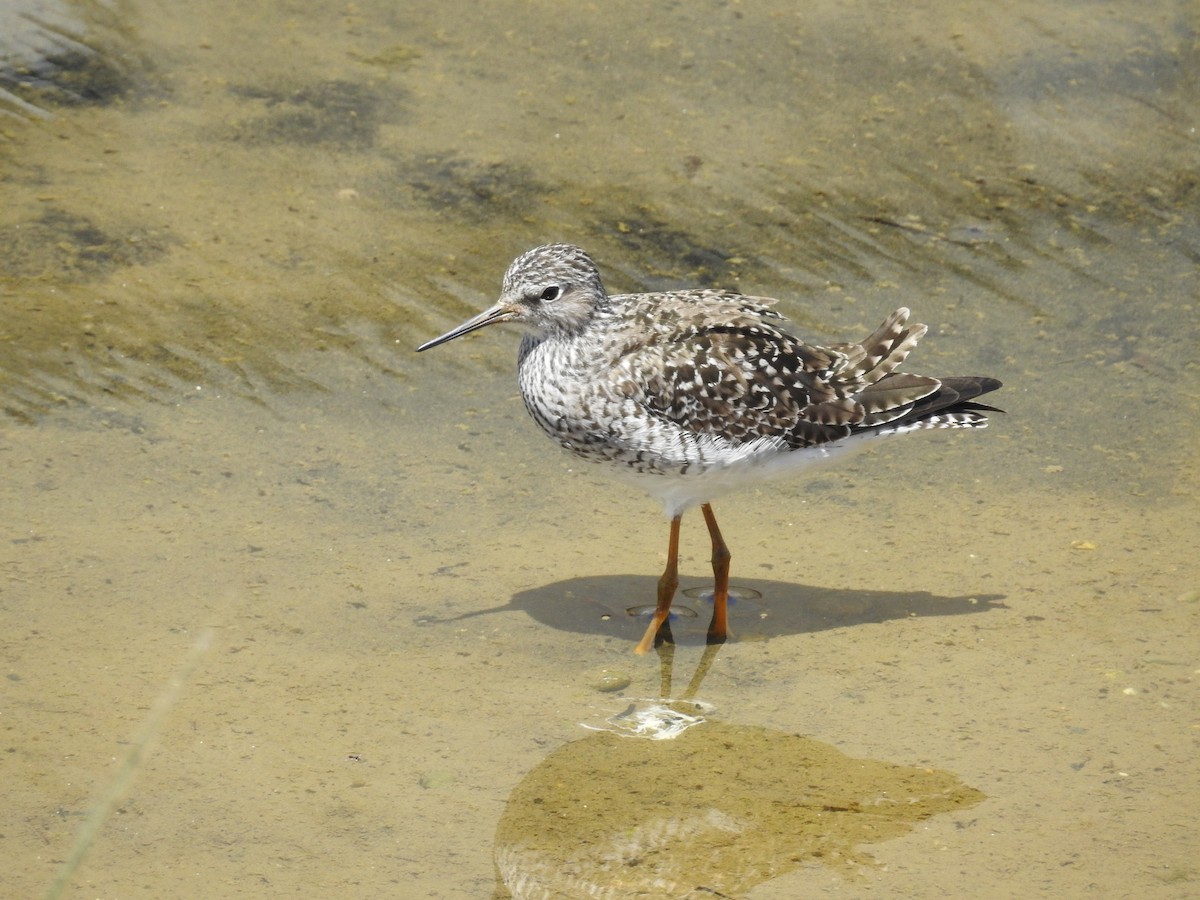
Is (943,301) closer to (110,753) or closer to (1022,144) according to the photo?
(1022,144)

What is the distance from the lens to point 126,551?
22.2 ft

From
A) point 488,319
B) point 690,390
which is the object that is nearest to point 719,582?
point 690,390

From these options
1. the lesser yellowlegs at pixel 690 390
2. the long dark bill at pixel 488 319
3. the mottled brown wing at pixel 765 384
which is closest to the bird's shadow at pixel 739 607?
the lesser yellowlegs at pixel 690 390

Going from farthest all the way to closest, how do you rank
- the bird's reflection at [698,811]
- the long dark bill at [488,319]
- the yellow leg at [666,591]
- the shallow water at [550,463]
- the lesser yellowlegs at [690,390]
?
1. the long dark bill at [488,319]
2. the yellow leg at [666,591]
3. the lesser yellowlegs at [690,390]
4. the shallow water at [550,463]
5. the bird's reflection at [698,811]

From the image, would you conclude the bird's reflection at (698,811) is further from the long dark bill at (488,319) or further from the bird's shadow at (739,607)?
the long dark bill at (488,319)

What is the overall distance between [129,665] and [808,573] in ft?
10.1

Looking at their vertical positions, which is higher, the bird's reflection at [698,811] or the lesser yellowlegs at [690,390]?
the lesser yellowlegs at [690,390]

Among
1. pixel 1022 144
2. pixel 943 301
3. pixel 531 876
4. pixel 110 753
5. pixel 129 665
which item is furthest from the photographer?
pixel 1022 144

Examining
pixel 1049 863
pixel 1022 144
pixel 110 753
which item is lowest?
pixel 110 753

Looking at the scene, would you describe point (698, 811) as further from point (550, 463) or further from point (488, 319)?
point (550, 463)

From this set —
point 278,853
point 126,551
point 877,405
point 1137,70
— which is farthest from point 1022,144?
point 278,853

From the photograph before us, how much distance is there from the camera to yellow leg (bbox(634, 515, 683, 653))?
6.60m

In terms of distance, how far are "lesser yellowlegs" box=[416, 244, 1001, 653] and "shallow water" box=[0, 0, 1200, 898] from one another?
0.69 metres

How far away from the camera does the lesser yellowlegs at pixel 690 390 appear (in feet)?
21.1
